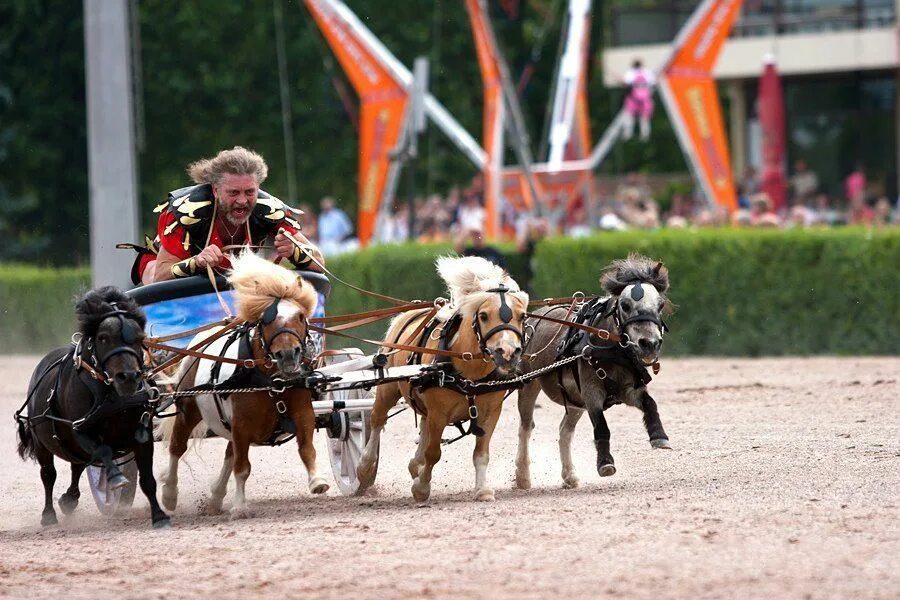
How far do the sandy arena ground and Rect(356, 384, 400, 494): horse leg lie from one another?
0.51ft

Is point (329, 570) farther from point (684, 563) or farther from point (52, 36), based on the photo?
point (52, 36)

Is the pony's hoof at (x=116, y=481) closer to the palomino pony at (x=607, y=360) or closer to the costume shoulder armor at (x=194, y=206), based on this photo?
the costume shoulder armor at (x=194, y=206)

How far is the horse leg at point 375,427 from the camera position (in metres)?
9.79

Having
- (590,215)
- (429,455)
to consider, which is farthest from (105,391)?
(590,215)

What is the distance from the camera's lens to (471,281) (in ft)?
30.7

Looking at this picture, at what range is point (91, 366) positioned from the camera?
28.9ft

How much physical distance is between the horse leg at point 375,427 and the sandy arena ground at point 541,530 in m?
0.16

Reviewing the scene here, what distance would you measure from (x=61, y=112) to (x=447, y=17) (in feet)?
31.2

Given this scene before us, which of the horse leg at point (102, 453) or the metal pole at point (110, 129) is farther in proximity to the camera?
the metal pole at point (110, 129)

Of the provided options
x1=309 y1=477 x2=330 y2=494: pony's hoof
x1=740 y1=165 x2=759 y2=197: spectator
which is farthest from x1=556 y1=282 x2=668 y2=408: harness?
x1=740 y1=165 x2=759 y2=197: spectator

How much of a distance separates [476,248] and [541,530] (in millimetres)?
8399

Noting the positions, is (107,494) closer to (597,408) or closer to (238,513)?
(238,513)

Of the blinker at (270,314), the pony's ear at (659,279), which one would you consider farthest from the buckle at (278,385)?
the pony's ear at (659,279)

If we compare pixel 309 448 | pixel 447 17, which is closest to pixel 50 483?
pixel 309 448
